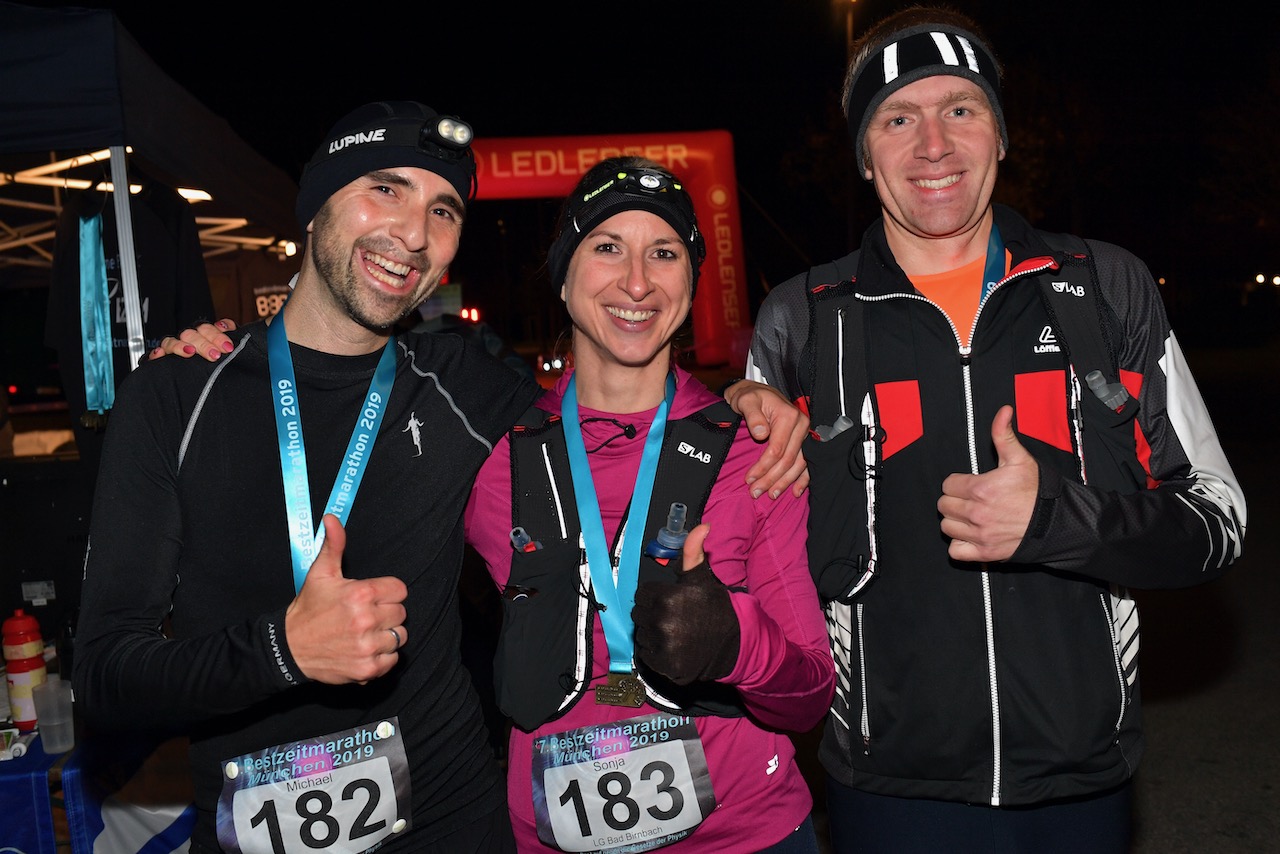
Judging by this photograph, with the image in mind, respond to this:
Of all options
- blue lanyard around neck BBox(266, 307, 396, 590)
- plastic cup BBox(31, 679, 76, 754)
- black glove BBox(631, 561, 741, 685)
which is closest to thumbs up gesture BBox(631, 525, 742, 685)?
black glove BBox(631, 561, 741, 685)

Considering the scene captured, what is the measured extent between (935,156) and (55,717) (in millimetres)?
3308

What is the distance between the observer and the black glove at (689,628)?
166 centimetres

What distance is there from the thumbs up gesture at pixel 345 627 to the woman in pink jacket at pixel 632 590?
1.13 ft

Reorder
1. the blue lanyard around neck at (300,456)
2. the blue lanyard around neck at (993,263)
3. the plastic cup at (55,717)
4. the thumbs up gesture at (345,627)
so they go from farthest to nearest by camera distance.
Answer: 1. the plastic cup at (55,717)
2. the blue lanyard around neck at (993,263)
3. the blue lanyard around neck at (300,456)
4. the thumbs up gesture at (345,627)

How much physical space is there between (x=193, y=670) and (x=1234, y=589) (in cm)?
759

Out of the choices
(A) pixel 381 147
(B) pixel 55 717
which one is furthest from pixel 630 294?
(B) pixel 55 717

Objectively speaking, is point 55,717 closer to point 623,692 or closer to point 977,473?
point 623,692

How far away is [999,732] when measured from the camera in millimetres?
2070

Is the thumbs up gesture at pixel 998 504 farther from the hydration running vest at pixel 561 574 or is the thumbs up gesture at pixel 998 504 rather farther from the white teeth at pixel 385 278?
the white teeth at pixel 385 278

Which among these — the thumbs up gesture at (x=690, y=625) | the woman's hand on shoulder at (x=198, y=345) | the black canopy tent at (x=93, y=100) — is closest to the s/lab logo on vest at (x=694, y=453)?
the thumbs up gesture at (x=690, y=625)

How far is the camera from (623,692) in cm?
202

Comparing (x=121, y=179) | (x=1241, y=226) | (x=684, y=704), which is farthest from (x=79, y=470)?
(x=1241, y=226)

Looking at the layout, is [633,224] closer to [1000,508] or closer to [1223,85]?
[1000,508]

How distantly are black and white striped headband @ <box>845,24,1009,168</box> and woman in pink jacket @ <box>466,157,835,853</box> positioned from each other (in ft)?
1.92
